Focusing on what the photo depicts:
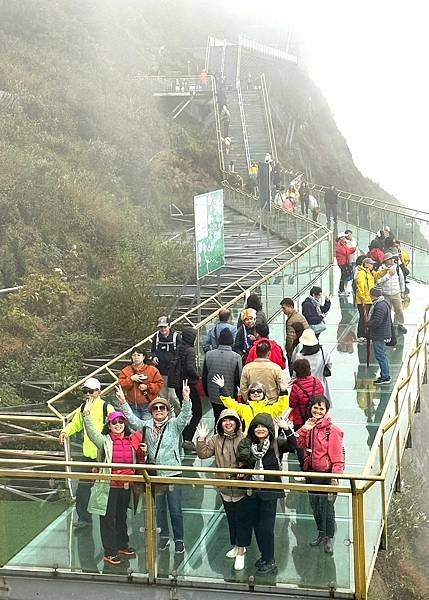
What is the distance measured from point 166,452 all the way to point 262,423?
1.07 meters

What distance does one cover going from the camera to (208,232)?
20656 millimetres

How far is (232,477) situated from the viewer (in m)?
9.19

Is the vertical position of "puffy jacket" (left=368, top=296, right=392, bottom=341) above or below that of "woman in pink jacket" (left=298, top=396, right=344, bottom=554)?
above

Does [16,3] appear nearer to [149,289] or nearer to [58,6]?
[58,6]

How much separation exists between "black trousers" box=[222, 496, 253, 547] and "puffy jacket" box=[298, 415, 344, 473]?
2.18ft

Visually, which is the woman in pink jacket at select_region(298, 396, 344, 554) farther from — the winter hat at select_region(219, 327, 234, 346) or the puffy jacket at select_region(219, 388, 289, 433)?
the winter hat at select_region(219, 327, 234, 346)

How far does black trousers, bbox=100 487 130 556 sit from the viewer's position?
9.47 metres

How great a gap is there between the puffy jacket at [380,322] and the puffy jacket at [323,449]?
20.2ft

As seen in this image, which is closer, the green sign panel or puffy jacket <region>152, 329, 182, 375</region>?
puffy jacket <region>152, 329, 182, 375</region>

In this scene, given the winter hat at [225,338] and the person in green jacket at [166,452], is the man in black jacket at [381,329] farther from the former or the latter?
the person in green jacket at [166,452]

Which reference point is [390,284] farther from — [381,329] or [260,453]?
[260,453]

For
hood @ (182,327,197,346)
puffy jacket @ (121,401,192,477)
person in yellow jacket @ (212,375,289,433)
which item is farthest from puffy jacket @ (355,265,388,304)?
puffy jacket @ (121,401,192,477)

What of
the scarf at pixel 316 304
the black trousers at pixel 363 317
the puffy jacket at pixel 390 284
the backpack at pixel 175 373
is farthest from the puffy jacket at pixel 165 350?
the puffy jacket at pixel 390 284

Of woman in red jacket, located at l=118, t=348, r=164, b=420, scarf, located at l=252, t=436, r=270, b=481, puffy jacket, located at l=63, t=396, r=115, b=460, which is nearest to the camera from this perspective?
scarf, located at l=252, t=436, r=270, b=481
